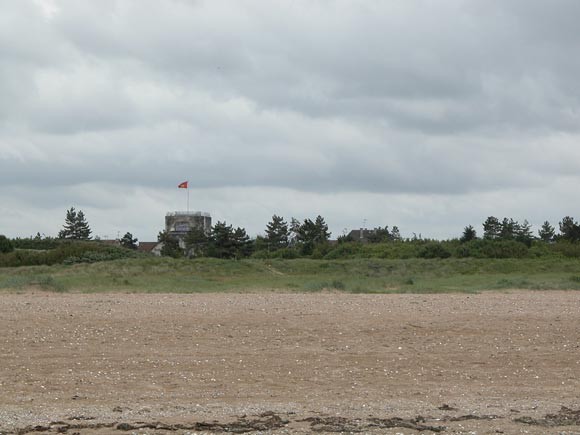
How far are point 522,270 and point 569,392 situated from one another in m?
33.1

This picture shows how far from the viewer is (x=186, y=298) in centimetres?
2309

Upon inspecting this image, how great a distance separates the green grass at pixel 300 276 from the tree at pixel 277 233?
1349 inches

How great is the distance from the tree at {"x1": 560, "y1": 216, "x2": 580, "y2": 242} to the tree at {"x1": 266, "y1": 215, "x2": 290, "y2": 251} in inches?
985

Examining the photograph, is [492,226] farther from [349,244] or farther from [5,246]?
[5,246]

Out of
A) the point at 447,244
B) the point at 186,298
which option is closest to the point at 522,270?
the point at 447,244

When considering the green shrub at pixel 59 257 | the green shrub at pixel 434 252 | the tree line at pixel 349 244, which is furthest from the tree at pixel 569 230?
the green shrub at pixel 59 257

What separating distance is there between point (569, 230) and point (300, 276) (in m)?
40.0

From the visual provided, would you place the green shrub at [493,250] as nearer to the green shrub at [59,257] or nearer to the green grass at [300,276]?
the green grass at [300,276]

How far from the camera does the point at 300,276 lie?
41094mm

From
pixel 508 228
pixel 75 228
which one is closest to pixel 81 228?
pixel 75 228

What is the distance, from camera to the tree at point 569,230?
71.8m

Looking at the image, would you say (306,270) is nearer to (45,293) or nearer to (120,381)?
(45,293)

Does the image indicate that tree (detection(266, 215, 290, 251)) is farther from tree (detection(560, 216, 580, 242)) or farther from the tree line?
tree (detection(560, 216, 580, 242))

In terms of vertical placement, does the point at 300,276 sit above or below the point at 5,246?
below
